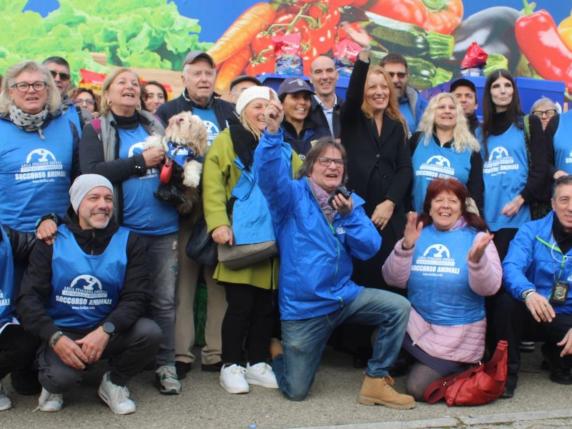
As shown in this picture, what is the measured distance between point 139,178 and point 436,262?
1.93 m

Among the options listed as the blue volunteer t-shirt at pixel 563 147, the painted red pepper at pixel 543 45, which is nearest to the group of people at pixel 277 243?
the blue volunteer t-shirt at pixel 563 147

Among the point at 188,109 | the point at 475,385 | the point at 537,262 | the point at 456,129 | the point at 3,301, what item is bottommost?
the point at 475,385

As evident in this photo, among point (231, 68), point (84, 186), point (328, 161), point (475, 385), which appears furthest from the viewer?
point (231, 68)

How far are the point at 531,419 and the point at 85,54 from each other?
718 centimetres

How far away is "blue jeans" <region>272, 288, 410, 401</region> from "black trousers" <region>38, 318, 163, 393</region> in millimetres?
804

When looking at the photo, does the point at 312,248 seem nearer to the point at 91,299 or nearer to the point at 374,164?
the point at 374,164

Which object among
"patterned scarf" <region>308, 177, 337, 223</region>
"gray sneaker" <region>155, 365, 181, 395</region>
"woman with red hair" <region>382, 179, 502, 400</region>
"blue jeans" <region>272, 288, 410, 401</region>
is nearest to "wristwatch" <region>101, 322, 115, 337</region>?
"gray sneaker" <region>155, 365, 181, 395</region>

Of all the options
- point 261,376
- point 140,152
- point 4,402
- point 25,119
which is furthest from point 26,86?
point 261,376

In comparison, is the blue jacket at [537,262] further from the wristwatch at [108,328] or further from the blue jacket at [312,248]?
the wristwatch at [108,328]

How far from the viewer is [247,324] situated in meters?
4.19

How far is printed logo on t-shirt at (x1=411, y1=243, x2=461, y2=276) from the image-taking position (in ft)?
13.4

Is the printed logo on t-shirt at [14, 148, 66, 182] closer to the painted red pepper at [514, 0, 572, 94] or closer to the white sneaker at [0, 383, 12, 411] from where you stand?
the white sneaker at [0, 383, 12, 411]

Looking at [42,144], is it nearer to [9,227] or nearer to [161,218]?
[9,227]

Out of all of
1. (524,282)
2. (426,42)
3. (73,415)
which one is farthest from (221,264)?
(426,42)
